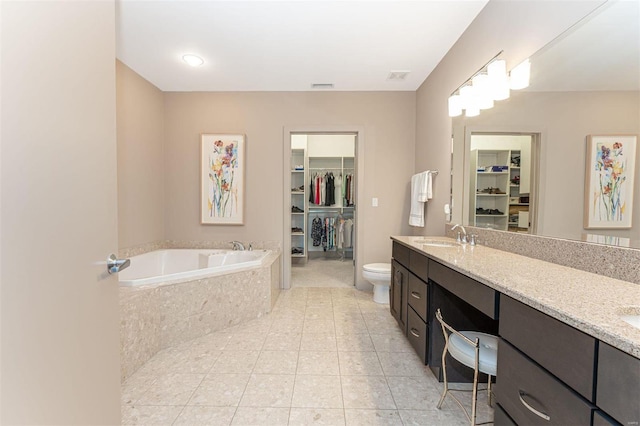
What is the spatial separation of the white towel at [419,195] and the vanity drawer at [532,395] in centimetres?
211

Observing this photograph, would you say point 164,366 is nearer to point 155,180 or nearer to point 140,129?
point 155,180

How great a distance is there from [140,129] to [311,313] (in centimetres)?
276

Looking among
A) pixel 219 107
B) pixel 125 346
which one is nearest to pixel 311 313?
pixel 125 346

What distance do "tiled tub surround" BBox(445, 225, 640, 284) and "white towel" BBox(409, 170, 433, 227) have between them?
1.09 m

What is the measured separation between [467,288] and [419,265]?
23.6 inches

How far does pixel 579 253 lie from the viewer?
1.23 meters

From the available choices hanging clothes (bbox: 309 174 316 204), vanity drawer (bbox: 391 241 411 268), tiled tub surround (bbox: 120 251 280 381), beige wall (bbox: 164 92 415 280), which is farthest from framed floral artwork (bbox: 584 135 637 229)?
hanging clothes (bbox: 309 174 316 204)

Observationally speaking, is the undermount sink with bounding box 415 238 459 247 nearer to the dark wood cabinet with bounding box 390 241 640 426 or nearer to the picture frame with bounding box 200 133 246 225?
the dark wood cabinet with bounding box 390 241 640 426

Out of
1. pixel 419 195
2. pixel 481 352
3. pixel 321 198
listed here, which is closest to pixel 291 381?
pixel 481 352

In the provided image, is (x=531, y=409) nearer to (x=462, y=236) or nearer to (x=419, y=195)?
(x=462, y=236)

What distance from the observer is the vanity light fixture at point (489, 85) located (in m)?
1.62

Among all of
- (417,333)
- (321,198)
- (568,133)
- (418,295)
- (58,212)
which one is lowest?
(417,333)

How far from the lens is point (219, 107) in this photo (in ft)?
11.0

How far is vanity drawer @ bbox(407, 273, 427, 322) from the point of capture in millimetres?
1706
